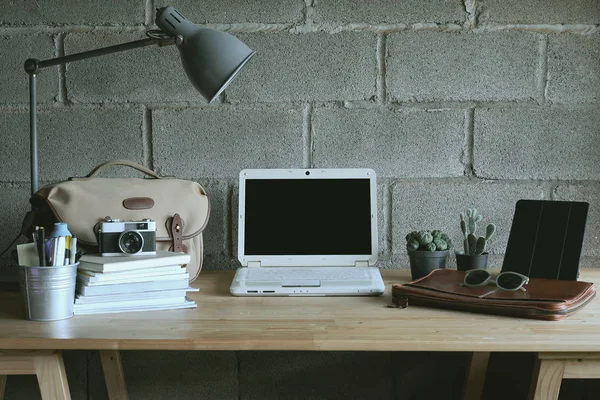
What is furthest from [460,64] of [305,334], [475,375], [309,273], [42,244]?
[42,244]

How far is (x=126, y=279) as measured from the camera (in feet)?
4.05

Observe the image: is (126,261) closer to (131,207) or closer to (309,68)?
(131,207)

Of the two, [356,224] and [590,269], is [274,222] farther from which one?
[590,269]

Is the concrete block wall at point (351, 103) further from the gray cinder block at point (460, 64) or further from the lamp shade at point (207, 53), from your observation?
the lamp shade at point (207, 53)

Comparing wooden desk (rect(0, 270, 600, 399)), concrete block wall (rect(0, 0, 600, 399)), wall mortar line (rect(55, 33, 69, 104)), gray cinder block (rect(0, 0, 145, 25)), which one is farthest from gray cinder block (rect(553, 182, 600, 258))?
wall mortar line (rect(55, 33, 69, 104))

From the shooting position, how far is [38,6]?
1.65 metres

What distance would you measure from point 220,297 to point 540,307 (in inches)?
26.2

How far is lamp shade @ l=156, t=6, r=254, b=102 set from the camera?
51.1 inches

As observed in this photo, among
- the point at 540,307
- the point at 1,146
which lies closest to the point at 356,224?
the point at 540,307

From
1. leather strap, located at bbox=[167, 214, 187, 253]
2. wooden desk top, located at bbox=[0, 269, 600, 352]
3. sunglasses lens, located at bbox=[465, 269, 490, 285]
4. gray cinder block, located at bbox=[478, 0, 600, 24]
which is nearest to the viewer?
wooden desk top, located at bbox=[0, 269, 600, 352]

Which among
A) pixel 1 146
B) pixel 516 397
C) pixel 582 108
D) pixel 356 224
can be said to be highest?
pixel 582 108

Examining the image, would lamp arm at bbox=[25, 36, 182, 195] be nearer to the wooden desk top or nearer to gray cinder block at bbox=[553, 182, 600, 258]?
the wooden desk top

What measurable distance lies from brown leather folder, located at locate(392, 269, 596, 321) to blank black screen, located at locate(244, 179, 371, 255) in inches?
10.2

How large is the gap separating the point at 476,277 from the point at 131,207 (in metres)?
0.78
